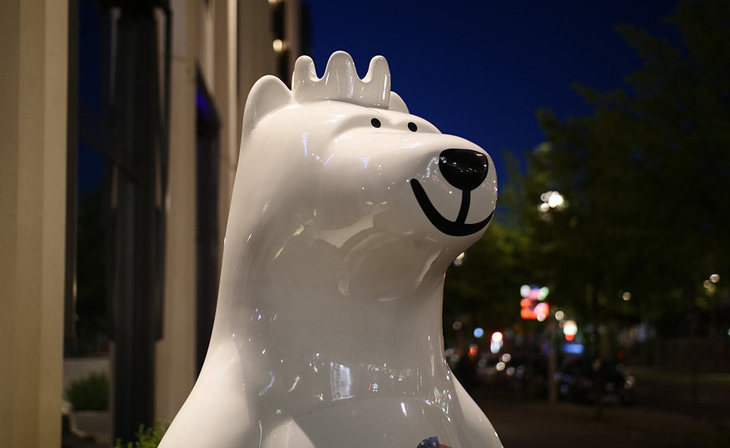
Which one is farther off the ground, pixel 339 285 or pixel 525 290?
pixel 339 285

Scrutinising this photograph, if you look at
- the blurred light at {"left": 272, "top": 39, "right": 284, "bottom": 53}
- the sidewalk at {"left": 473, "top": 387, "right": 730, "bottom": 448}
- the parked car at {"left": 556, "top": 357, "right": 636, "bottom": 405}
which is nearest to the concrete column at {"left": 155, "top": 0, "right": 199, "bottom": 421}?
the sidewalk at {"left": 473, "top": 387, "right": 730, "bottom": 448}

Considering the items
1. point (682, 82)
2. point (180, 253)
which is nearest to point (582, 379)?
point (682, 82)

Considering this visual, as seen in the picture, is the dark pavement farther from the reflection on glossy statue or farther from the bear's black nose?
the bear's black nose

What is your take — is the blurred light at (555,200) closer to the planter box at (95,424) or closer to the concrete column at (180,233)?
the concrete column at (180,233)

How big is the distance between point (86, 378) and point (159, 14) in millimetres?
3244

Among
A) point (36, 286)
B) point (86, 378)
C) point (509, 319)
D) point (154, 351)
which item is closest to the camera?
point (36, 286)

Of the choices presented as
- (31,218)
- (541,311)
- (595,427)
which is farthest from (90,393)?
(541,311)

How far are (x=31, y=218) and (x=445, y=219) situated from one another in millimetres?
1966

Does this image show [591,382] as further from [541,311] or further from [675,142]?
[675,142]

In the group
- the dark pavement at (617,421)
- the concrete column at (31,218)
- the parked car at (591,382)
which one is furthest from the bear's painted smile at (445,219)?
the parked car at (591,382)

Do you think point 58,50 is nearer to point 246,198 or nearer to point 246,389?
point 246,198

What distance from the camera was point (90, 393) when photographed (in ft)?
21.8

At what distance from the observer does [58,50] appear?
340 centimetres

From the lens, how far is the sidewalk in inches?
428
